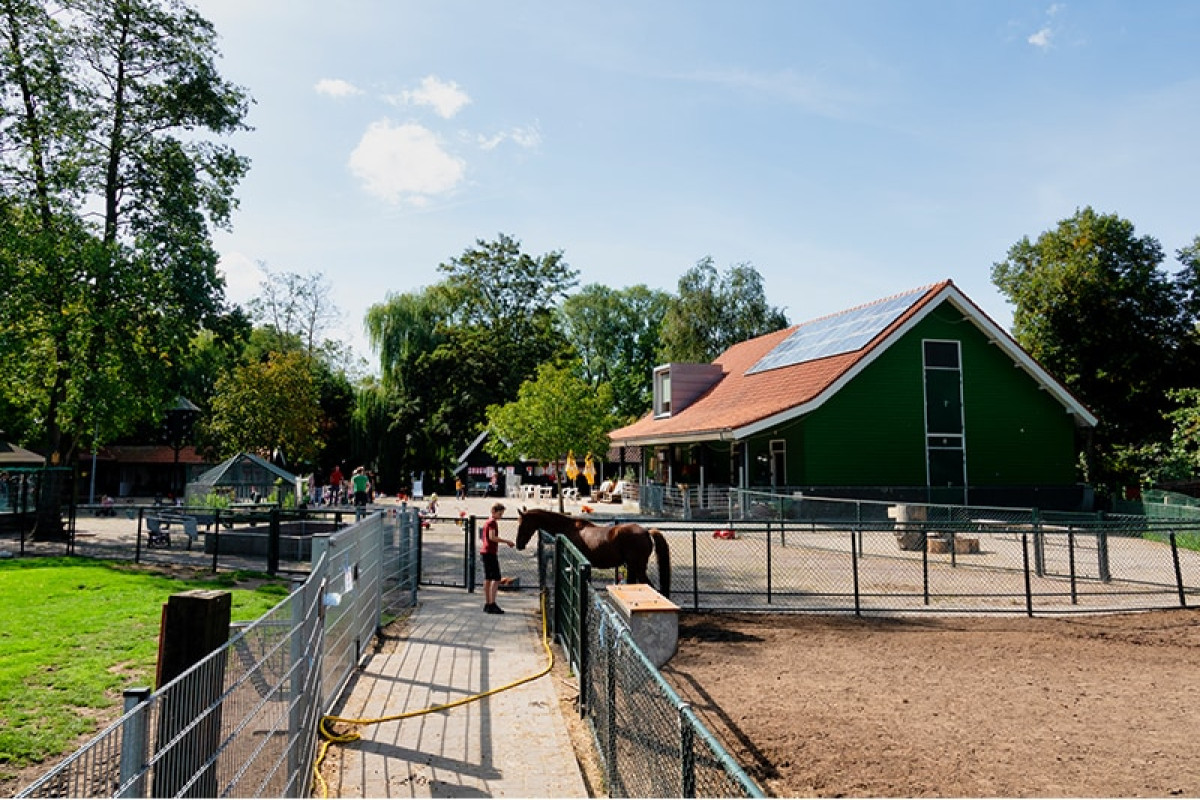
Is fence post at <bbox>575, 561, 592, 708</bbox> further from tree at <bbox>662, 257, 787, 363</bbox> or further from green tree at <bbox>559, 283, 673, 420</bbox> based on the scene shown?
green tree at <bbox>559, 283, 673, 420</bbox>

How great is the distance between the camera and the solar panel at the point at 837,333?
29.1 m

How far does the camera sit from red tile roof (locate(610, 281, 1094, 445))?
2687cm

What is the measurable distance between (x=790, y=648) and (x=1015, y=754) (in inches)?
143

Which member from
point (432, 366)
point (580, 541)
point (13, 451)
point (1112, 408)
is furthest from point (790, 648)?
point (432, 366)

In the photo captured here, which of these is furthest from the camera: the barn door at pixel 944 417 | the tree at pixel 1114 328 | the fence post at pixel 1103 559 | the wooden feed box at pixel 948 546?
the tree at pixel 1114 328

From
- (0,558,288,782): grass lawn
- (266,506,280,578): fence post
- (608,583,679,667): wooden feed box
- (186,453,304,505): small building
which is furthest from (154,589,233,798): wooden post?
(186,453,304,505): small building

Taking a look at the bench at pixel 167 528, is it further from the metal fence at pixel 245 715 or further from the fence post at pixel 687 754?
the fence post at pixel 687 754

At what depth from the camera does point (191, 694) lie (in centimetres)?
307

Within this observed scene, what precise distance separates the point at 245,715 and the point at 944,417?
29077 millimetres

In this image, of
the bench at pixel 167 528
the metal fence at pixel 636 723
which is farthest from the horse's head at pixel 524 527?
the bench at pixel 167 528

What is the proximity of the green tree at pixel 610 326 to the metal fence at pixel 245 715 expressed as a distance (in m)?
67.1

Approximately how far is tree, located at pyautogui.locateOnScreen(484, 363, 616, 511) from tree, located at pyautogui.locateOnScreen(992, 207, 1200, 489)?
2191cm

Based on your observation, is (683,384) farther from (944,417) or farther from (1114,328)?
(1114,328)

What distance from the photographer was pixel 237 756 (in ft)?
11.6
